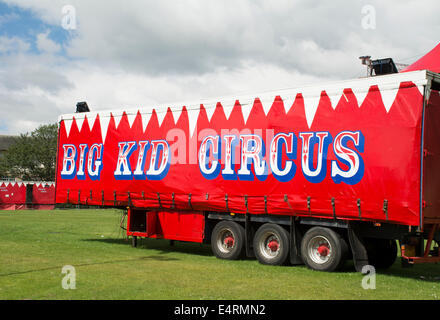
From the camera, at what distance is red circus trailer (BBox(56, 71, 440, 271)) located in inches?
450

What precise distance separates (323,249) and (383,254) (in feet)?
6.24

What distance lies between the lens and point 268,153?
1376 cm

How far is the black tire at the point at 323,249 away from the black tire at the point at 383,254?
1367 mm

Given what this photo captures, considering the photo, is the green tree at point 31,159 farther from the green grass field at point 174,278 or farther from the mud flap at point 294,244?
the mud flap at point 294,244

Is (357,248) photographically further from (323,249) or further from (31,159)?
(31,159)

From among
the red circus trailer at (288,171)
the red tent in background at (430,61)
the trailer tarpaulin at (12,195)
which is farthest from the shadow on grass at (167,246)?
the trailer tarpaulin at (12,195)

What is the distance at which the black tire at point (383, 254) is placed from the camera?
45.0 ft

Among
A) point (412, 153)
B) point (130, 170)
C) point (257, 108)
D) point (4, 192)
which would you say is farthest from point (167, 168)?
point (4, 192)

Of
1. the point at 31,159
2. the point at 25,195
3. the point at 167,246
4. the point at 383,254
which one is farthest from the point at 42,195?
the point at 383,254

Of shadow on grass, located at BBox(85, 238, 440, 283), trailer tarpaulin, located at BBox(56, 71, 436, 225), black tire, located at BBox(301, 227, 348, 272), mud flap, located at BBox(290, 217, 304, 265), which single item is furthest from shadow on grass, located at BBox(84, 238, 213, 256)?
black tire, located at BBox(301, 227, 348, 272)

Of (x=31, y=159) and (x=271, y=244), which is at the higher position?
(x=31, y=159)
